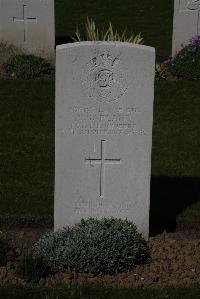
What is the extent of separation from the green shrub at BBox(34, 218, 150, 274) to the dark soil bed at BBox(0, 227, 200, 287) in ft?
0.26

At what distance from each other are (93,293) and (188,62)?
8.41 m

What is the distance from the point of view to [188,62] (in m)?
14.2

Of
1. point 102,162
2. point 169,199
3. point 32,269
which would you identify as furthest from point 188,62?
point 32,269

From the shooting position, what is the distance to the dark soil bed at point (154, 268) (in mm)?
6723

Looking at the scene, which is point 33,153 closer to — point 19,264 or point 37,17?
point 19,264

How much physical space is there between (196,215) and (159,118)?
399 cm

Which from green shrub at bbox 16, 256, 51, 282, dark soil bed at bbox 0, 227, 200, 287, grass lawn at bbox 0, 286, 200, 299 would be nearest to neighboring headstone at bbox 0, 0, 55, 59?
dark soil bed at bbox 0, 227, 200, 287

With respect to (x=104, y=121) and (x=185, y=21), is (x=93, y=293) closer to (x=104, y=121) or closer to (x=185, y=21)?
(x=104, y=121)

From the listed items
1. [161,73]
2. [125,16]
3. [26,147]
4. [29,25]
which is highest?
[125,16]

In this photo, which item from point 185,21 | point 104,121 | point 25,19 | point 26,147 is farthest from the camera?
point 25,19

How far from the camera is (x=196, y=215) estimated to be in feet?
27.3

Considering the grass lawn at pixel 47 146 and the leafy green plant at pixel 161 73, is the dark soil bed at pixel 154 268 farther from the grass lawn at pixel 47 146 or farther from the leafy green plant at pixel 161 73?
the leafy green plant at pixel 161 73

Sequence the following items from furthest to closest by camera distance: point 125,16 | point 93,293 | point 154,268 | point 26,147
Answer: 1. point 125,16
2. point 26,147
3. point 154,268
4. point 93,293

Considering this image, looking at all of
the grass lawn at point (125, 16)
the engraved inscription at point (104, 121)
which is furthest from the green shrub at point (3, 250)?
the grass lawn at point (125, 16)
